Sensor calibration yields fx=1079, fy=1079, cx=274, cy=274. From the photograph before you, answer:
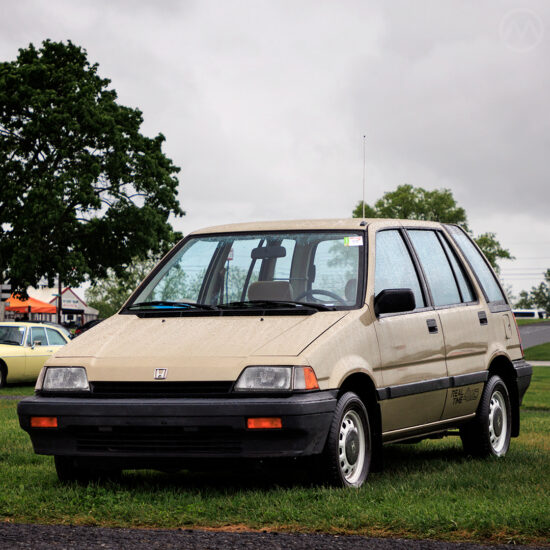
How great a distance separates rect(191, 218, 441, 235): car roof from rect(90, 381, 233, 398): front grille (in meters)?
1.96

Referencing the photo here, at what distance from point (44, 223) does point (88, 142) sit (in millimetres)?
4574

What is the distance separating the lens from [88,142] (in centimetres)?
4053

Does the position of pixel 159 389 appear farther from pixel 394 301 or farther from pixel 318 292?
pixel 394 301

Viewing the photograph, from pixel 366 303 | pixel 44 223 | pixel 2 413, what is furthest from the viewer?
pixel 44 223

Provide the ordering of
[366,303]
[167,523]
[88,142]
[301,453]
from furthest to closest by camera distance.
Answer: [88,142], [366,303], [301,453], [167,523]

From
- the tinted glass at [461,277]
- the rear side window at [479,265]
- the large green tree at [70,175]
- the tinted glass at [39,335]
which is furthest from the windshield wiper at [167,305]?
the large green tree at [70,175]

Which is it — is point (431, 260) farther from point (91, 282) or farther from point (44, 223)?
point (91, 282)

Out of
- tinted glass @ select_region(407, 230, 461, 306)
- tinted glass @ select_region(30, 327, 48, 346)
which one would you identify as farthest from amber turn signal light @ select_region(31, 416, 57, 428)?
tinted glass @ select_region(30, 327, 48, 346)

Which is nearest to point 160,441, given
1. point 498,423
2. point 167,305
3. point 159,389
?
point 159,389

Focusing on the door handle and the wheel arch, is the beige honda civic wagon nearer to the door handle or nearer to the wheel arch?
the door handle

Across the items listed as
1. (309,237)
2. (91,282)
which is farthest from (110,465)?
(91,282)

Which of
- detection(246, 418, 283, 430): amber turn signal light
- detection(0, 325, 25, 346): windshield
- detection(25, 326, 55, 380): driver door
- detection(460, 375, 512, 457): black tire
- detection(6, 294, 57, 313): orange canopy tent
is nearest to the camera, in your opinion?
detection(246, 418, 283, 430): amber turn signal light

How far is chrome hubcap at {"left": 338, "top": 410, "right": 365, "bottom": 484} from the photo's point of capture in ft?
21.9

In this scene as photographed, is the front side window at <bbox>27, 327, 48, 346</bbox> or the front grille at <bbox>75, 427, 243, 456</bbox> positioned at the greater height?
the front side window at <bbox>27, 327, 48, 346</bbox>
